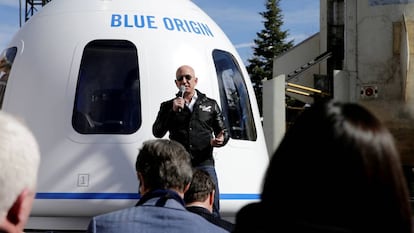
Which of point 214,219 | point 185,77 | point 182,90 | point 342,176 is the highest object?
point 185,77

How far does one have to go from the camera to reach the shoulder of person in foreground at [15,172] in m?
1.76

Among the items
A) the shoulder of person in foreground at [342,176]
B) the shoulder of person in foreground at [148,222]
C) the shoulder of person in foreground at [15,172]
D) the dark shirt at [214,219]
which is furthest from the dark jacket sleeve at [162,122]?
the shoulder of person in foreground at [342,176]

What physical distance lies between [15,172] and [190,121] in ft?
13.4

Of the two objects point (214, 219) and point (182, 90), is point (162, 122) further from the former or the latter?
point (214, 219)

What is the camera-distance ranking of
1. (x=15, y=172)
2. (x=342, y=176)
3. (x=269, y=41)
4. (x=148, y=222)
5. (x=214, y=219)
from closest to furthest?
1. (x=342, y=176)
2. (x=15, y=172)
3. (x=148, y=222)
4. (x=214, y=219)
5. (x=269, y=41)

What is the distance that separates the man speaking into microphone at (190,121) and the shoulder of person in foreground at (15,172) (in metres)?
3.89

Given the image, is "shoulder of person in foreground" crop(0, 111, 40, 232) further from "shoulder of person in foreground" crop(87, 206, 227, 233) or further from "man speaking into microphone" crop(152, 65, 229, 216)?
"man speaking into microphone" crop(152, 65, 229, 216)

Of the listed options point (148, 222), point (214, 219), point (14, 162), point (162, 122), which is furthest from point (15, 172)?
point (162, 122)

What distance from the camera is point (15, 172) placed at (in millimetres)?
1769

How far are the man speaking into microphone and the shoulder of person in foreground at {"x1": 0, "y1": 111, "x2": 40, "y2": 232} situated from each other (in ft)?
12.8

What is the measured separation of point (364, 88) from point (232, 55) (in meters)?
12.2

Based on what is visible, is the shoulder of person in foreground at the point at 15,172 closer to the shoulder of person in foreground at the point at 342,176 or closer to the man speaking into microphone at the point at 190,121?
the shoulder of person in foreground at the point at 342,176

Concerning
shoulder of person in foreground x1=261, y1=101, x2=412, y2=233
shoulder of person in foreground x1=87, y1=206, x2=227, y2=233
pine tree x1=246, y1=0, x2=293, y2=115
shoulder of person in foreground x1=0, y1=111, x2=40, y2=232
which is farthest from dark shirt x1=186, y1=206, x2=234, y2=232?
pine tree x1=246, y1=0, x2=293, y2=115

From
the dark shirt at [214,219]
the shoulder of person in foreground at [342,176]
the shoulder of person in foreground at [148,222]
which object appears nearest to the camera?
the shoulder of person in foreground at [342,176]
